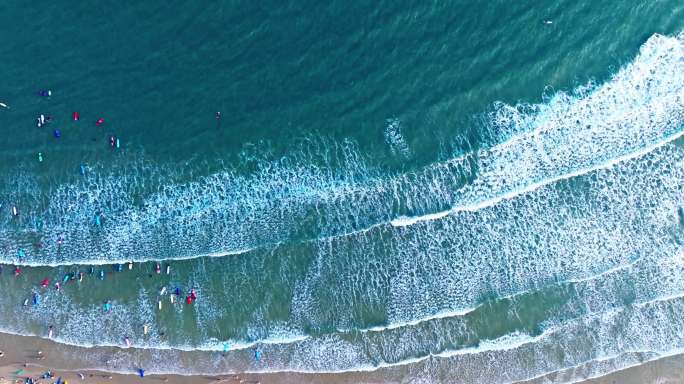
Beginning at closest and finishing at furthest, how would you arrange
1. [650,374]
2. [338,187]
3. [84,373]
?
[84,373] → [650,374] → [338,187]

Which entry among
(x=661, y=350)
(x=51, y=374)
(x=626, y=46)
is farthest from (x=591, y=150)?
(x=51, y=374)

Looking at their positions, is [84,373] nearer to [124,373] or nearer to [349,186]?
[124,373]

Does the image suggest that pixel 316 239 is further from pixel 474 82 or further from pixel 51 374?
pixel 51 374

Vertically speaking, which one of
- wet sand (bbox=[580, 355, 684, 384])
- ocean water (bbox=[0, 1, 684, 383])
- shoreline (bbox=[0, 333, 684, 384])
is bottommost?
wet sand (bbox=[580, 355, 684, 384])

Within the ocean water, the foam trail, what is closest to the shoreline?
the ocean water

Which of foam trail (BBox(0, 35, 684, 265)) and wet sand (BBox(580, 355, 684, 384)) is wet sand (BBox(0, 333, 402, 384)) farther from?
wet sand (BBox(580, 355, 684, 384))

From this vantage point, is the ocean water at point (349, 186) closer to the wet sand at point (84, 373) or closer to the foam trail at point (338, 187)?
the foam trail at point (338, 187)

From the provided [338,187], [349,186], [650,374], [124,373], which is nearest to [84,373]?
[124,373]

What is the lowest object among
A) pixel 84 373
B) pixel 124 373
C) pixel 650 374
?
pixel 650 374

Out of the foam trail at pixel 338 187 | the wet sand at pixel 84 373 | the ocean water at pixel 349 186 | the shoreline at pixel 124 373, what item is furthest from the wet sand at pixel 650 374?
the wet sand at pixel 84 373
